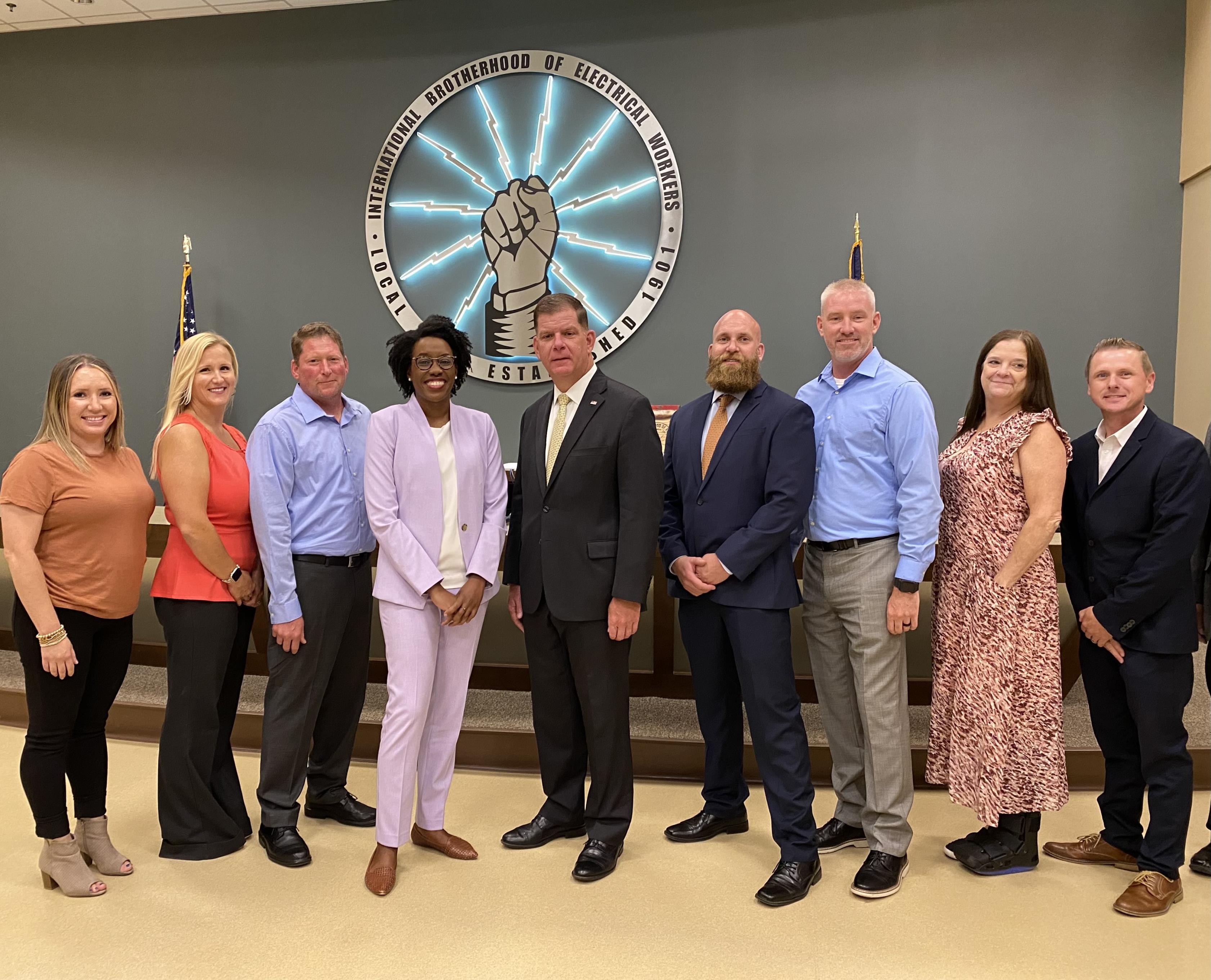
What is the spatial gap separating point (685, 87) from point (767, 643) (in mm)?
3498

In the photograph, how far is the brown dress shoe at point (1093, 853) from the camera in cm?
259

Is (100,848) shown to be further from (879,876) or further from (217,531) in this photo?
(879,876)

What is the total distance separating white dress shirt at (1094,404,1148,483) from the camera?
2.47m

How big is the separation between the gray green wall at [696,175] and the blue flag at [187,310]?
0.45 feet

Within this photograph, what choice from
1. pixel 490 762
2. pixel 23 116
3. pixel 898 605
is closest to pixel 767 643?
pixel 898 605

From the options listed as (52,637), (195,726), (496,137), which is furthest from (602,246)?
(52,637)

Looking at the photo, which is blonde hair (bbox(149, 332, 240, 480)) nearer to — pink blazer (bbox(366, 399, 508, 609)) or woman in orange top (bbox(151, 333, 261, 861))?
woman in orange top (bbox(151, 333, 261, 861))

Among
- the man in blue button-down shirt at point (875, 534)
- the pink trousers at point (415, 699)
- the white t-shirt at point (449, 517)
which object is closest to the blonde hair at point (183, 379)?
the white t-shirt at point (449, 517)

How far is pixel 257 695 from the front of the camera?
12.9 ft

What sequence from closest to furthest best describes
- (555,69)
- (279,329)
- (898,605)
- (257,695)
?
(898,605)
(257,695)
(555,69)
(279,329)

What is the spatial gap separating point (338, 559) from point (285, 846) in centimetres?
88

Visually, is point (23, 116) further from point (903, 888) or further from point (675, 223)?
point (903, 888)

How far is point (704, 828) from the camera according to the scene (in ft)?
9.16

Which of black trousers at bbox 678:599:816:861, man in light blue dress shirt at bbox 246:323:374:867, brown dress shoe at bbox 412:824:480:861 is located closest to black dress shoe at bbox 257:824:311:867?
man in light blue dress shirt at bbox 246:323:374:867
